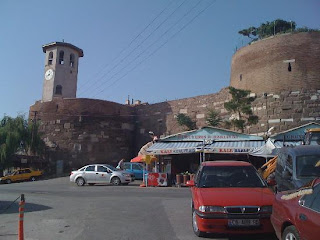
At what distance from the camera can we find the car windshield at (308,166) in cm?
770

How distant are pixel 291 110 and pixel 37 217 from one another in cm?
2346

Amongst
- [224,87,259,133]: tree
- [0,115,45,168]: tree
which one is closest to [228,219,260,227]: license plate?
[224,87,259,133]: tree

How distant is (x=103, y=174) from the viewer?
23.4 metres

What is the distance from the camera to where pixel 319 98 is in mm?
27594

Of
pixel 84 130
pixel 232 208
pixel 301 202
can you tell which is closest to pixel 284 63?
pixel 84 130

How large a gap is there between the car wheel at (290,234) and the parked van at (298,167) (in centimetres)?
225

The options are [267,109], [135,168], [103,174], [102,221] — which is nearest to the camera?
[102,221]

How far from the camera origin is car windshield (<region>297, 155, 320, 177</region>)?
25.3 feet

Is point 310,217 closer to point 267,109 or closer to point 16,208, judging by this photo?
point 16,208

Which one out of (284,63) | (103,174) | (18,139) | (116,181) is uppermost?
(284,63)

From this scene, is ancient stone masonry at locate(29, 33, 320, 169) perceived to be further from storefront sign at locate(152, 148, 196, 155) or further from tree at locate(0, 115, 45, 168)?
storefront sign at locate(152, 148, 196, 155)

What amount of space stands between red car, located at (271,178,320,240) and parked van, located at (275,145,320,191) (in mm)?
1975

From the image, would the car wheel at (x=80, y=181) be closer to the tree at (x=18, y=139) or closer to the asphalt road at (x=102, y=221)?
the asphalt road at (x=102, y=221)

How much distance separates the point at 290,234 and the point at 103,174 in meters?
19.2
